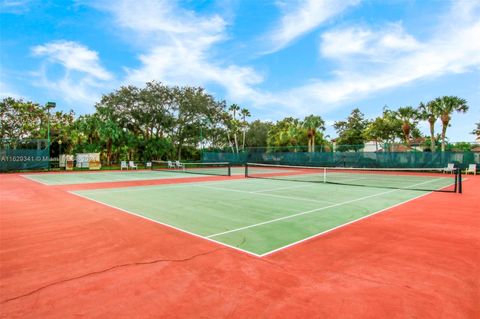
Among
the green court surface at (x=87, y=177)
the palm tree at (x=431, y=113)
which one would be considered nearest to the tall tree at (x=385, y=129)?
the palm tree at (x=431, y=113)

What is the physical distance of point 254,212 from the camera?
784 centimetres

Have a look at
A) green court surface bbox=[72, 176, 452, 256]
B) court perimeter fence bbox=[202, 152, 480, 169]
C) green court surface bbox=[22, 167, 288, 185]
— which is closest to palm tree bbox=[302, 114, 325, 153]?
court perimeter fence bbox=[202, 152, 480, 169]

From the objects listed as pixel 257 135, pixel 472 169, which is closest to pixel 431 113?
pixel 472 169

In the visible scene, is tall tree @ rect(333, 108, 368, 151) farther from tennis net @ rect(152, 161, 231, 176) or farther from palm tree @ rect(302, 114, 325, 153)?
tennis net @ rect(152, 161, 231, 176)

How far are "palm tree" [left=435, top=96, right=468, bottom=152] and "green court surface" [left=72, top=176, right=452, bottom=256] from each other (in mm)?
24502

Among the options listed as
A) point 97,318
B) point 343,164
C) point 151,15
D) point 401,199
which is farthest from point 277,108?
point 97,318

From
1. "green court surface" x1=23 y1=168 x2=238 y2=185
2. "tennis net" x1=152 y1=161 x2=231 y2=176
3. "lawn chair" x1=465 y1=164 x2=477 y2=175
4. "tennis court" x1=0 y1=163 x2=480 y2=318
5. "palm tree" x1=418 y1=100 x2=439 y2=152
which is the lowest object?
"green court surface" x1=23 y1=168 x2=238 y2=185

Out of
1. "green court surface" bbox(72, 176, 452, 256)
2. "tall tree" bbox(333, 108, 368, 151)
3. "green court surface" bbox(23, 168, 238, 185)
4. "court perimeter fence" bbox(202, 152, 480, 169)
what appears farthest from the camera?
"tall tree" bbox(333, 108, 368, 151)

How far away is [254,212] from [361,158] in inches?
974

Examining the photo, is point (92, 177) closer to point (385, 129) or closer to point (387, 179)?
point (387, 179)

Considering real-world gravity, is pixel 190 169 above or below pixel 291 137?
below

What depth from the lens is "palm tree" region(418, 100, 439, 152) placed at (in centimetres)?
3092

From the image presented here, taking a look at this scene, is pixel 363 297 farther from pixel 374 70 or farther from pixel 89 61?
pixel 89 61

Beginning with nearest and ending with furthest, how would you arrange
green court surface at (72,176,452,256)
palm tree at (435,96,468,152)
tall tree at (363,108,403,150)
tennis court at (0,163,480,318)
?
tennis court at (0,163,480,318)
green court surface at (72,176,452,256)
palm tree at (435,96,468,152)
tall tree at (363,108,403,150)
